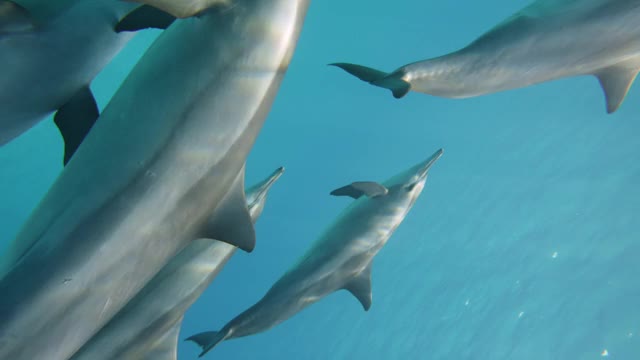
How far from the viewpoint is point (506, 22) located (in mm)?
3936

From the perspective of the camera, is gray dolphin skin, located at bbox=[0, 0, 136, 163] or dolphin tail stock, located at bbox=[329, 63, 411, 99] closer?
gray dolphin skin, located at bbox=[0, 0, 136, 163]

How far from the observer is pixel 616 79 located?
4730 millimetres

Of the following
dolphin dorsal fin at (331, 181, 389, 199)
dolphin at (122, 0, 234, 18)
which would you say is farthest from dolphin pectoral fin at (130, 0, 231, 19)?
dolphin dorsal fin at (331, 181, 389, 199)

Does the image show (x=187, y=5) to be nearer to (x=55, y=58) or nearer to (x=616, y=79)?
(x=55, y=58)

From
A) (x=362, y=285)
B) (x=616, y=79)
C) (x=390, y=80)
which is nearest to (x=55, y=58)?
(x=390, y=80)

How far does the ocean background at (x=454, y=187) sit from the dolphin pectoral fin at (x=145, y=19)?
14093 mm

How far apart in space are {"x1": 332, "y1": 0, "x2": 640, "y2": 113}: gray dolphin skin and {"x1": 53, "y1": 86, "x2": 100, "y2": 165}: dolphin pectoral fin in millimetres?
1793

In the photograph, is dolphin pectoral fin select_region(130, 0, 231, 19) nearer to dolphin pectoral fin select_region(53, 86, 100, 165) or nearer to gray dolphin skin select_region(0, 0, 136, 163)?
gray dolphin skin select_region(0, 0, 136, 163)

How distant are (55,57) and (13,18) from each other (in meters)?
0.41

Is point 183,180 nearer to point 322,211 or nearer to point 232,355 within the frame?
point 322,211

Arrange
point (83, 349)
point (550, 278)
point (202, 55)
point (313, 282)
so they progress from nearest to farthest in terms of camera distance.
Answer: point (202, 55) < point (83, 349) < point (313, 282) < point (550, 278)

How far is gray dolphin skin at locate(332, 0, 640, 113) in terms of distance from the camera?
3803 mm

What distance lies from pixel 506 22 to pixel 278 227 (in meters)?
26.9

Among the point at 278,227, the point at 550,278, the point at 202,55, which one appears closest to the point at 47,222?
the point at 202,55
